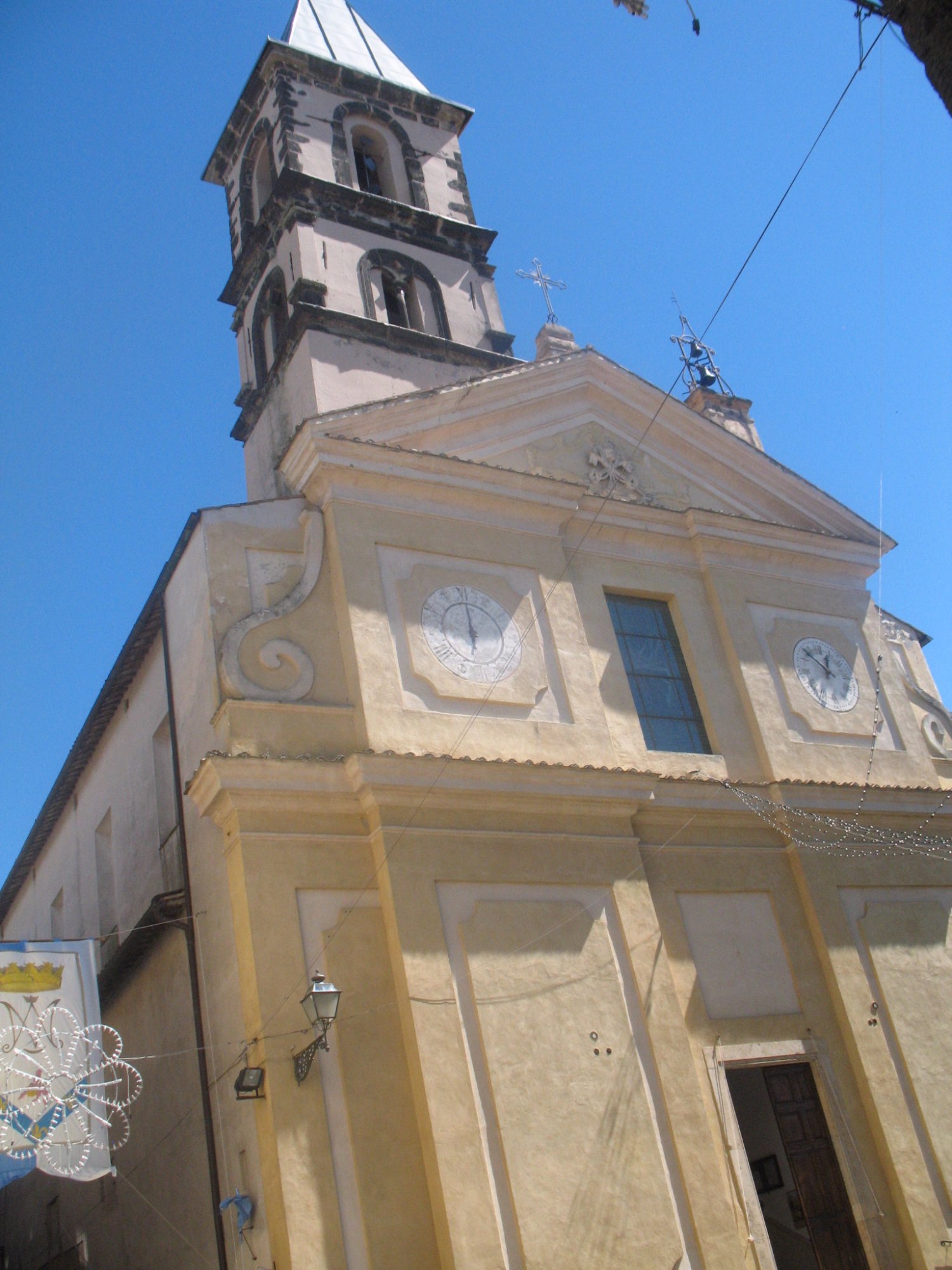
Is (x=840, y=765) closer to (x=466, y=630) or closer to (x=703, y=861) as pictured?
Answer: (x=703, y=861)

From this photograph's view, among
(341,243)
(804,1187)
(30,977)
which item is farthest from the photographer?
(341,243)

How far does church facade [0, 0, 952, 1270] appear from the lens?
10320 millimetres

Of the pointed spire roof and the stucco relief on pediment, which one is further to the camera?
the pointed spire roof

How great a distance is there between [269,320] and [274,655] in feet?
30.1

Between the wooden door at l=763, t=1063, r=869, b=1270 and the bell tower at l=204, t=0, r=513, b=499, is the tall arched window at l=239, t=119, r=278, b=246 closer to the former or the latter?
the bell tower at l=204, t=0, r=513, b=499

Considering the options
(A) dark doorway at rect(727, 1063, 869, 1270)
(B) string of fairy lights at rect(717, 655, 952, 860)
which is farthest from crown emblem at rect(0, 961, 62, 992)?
(B) string of fairy lights at rect(717, 655, 952, 860)

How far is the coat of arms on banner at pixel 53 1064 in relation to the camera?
9320mm

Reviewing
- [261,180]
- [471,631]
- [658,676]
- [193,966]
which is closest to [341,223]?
[261,180]

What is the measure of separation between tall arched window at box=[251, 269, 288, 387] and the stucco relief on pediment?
18.7 feet

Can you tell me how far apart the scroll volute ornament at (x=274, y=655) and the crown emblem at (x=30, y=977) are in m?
2.92

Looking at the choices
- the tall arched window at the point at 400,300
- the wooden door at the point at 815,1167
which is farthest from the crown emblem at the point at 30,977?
the tall arched window at the point at 400,300

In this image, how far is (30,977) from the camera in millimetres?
10078

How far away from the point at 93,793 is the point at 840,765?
10.1 metres

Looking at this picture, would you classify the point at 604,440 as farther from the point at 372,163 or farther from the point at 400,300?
the point at 372,163
